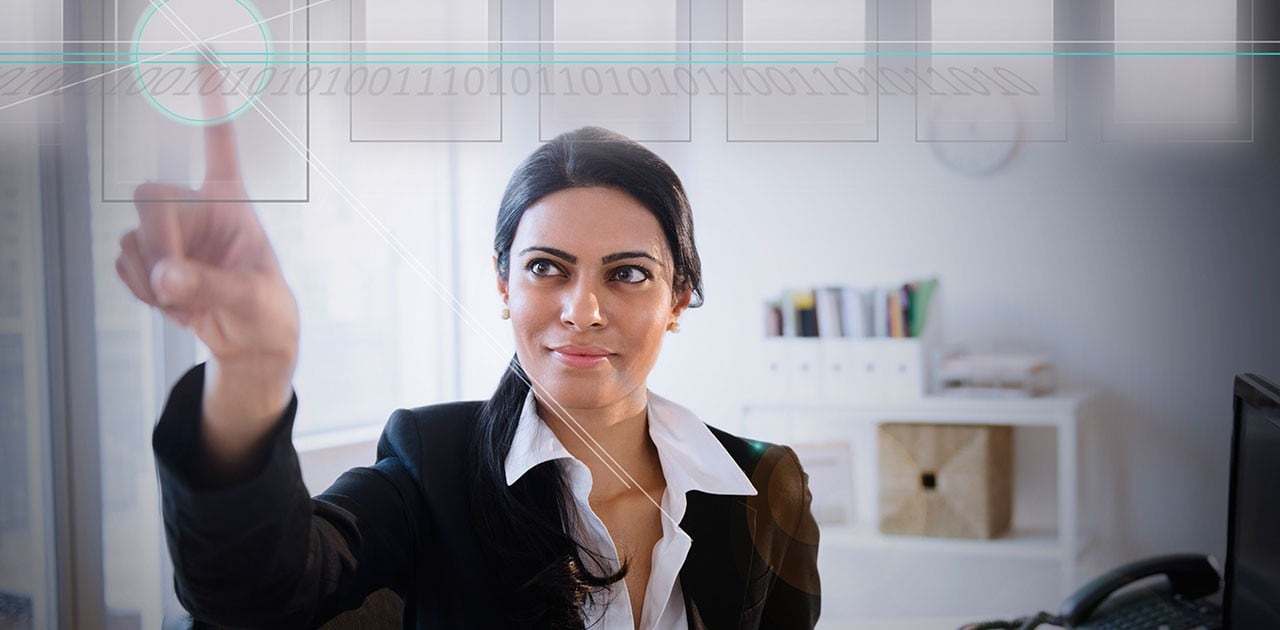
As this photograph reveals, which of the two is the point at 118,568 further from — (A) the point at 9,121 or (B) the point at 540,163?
(B) the point at 540,163

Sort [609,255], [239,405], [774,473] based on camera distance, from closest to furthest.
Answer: [239,405] < [609,255] < [774,473]

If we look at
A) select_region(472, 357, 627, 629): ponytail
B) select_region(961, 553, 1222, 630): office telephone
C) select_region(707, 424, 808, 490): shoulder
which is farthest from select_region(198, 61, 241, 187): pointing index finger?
select_region(961, 553, 1222, 630): office telephone

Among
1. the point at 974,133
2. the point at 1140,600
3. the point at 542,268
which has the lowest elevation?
the point at 1140,600

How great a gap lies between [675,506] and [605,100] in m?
0.41

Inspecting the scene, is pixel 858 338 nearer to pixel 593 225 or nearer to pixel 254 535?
pixel 593 225

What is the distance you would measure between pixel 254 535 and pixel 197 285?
0.21 metres

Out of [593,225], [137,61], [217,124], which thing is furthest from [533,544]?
[137,61]

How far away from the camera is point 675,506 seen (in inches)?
40.8

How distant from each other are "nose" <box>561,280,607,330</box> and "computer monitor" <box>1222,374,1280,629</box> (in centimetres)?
62

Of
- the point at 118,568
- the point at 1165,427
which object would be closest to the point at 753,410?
the point at 1165,427

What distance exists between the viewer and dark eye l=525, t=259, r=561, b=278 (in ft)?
3.23

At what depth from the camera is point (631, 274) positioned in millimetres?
982

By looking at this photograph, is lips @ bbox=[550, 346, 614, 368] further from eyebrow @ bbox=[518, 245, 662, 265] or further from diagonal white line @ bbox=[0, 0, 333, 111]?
diagonal white line @ bbox=[0, 0, 333, 111]

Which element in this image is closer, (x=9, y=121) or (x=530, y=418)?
(x=530, y=418)
